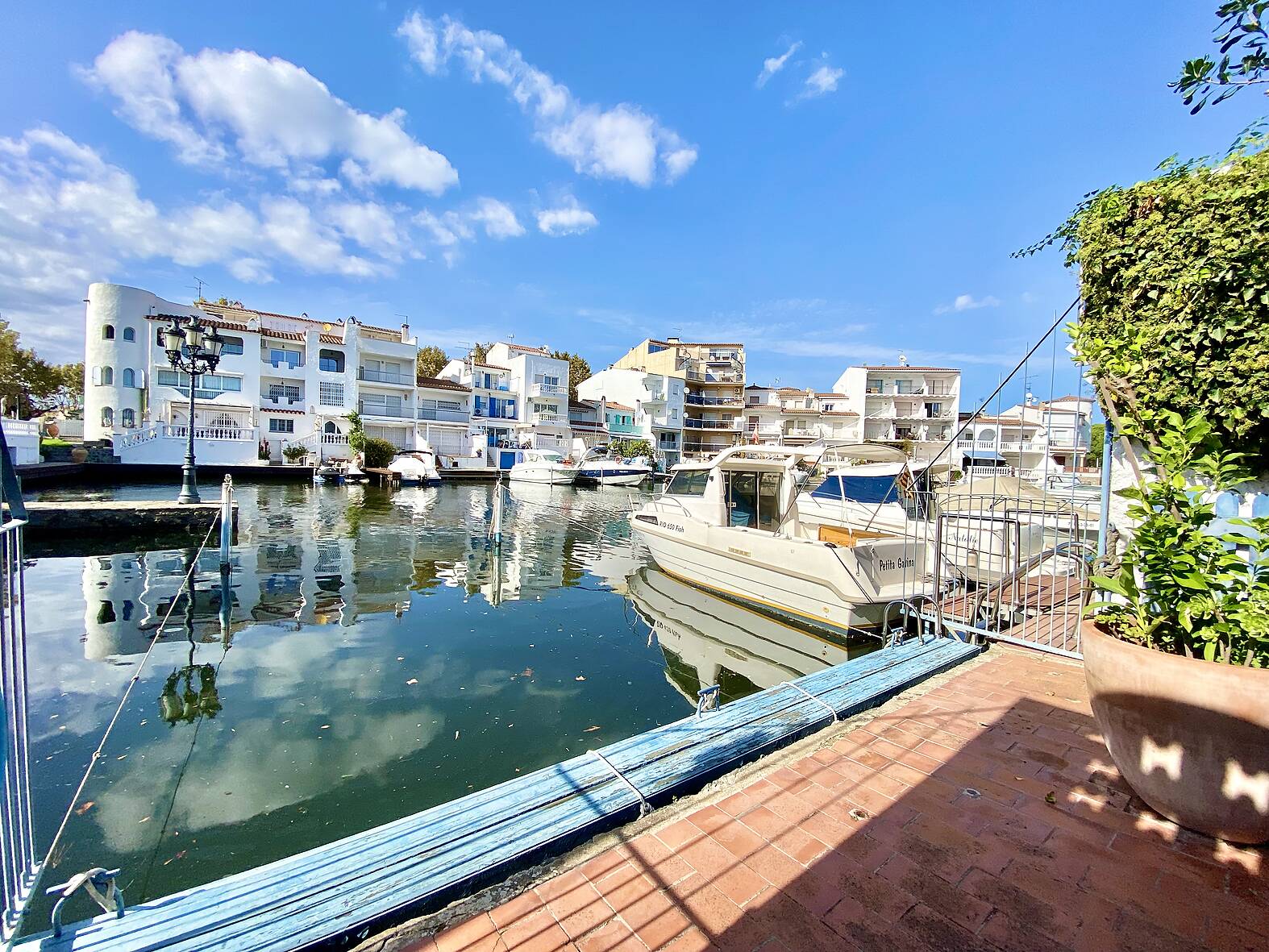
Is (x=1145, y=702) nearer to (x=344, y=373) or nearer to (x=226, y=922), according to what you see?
(x=226, y=922)

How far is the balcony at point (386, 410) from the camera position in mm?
40219

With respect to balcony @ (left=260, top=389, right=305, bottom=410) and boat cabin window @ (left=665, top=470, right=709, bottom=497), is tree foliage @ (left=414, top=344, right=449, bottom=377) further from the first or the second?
boat cabin window @ (left=665, top=470, right=709, bottom=497)

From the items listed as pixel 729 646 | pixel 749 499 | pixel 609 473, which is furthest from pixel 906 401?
pixel 729 646

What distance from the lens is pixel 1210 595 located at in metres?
2.54

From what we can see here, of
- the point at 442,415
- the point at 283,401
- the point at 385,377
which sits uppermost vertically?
the point at 385,377

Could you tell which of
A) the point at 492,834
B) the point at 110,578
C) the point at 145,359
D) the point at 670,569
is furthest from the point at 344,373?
the point at 492,834

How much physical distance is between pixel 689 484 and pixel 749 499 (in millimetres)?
2194

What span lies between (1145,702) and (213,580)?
42.3ft

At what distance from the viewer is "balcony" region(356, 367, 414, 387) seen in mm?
40625

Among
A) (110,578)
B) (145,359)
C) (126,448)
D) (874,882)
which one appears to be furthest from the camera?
(145,359)

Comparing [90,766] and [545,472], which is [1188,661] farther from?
[545,472]

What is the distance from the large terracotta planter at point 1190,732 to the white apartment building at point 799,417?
50.9m

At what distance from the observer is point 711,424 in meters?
57.4

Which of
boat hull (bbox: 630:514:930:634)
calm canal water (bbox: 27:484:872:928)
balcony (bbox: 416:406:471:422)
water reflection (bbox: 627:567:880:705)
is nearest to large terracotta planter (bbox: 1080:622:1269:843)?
calm canal water (bbox: 27:484:872:928)
